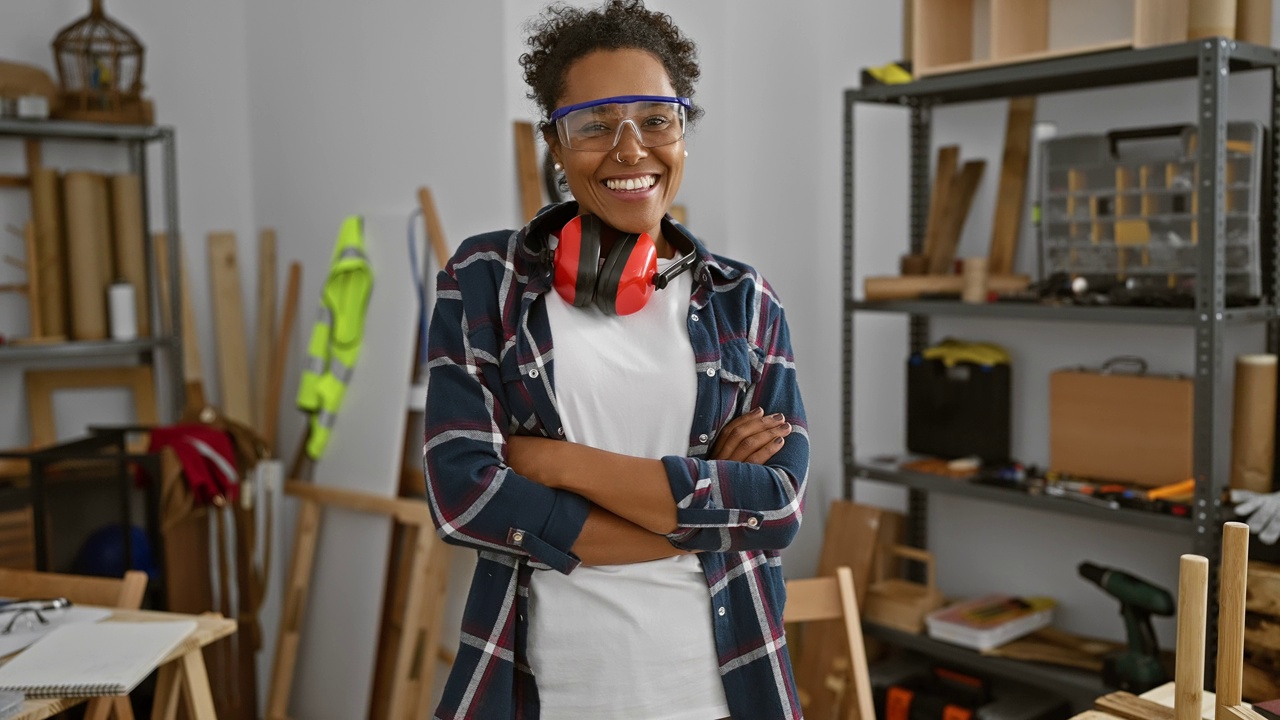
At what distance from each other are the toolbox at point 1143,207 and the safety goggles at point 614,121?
1.54 meters

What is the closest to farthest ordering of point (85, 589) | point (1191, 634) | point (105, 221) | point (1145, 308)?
1. point (1191, 634)
2. point (85, 589)
3. point (1145, 308)
4. point (105, 221)

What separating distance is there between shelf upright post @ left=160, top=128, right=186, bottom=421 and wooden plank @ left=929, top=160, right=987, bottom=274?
244 cm

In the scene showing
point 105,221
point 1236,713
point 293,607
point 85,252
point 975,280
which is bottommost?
point 293,607

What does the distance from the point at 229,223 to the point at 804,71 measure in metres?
2.12

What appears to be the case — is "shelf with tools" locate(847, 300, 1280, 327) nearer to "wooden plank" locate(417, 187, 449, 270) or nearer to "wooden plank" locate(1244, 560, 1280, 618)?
"wooden plank" locate(1244, 560, 1280, 618)

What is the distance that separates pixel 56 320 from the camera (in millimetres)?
3654

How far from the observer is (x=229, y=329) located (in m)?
4.11

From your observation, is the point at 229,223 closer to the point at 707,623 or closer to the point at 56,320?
the point at 56,320

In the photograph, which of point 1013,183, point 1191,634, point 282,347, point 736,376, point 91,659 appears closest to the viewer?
point 1191,634

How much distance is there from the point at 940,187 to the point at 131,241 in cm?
257

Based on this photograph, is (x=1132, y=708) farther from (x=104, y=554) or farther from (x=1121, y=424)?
(x=104, y=554)

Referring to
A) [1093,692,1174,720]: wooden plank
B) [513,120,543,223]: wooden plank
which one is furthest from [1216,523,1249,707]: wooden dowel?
[513,120,543,223]: wooden plank

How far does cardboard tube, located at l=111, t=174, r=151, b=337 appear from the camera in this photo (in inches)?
147

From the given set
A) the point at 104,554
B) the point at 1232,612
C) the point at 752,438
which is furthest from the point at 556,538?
the point at 104,554
